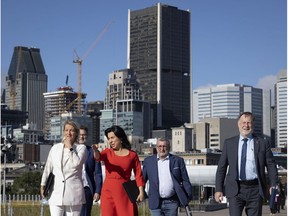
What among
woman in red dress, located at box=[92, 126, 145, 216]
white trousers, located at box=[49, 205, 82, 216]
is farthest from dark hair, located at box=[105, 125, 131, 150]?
white trousers, located at box=[49, 205, 82, 216]

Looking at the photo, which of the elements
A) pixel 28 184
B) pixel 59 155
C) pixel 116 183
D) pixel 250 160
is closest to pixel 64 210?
pixel 59 155

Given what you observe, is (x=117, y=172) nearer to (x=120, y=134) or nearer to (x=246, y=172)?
(x=120, y=134)

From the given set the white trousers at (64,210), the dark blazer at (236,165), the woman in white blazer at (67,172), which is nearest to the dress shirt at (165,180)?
the dark blazer at (236,165)

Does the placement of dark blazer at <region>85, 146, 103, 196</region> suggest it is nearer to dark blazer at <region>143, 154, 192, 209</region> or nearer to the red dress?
dark blazer at <region>143, 154, 192, 209</region>

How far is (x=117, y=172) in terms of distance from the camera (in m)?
10.9

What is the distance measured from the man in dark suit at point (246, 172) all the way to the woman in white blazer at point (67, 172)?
4.96 feet

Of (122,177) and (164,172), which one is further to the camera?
(164,172)

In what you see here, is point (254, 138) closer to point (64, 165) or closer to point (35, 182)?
point (64, 165)

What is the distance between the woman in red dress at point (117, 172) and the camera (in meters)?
10.7

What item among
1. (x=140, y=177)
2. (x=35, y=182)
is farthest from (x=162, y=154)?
(x=35, y=182)

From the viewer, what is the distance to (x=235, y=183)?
1039 centimetres

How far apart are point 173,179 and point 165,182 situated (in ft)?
0.36

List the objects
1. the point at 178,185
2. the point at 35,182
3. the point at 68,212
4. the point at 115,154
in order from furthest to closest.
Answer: the point at 35,182, the point at 178,185, the point at 115,154, the point at 68,212

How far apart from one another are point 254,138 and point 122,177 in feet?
5.13
